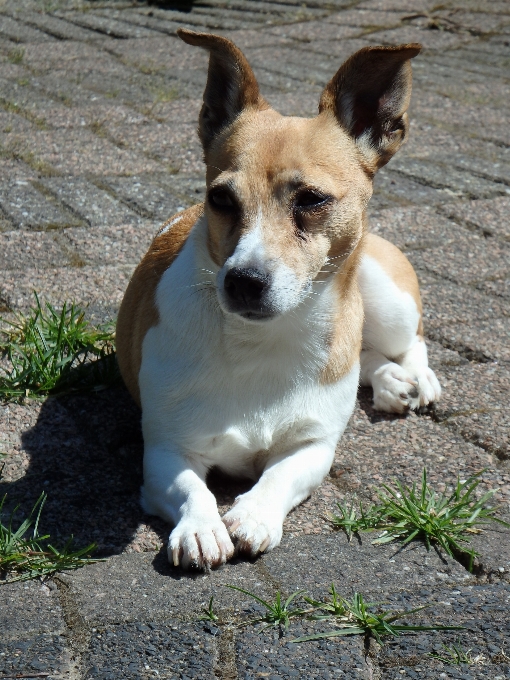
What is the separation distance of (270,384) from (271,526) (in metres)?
0.54

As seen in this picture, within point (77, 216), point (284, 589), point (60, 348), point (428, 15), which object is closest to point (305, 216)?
point (284, 589)

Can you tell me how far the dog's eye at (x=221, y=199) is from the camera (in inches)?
116

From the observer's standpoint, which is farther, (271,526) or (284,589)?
(271,526)

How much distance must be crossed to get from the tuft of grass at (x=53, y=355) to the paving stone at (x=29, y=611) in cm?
123

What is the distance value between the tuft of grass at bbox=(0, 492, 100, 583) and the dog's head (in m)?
0.90

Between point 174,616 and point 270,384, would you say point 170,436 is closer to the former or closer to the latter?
point 270,384

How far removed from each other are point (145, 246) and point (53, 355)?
4.25 ft

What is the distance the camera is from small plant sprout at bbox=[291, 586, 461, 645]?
2.40 metres

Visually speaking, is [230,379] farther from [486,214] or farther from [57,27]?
[57,27]

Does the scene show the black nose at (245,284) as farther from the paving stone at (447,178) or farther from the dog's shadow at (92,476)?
the paving stone at (447,178)

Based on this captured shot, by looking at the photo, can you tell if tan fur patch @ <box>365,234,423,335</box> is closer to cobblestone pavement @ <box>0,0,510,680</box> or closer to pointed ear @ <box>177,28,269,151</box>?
cobblestone pavement @ <box>0,0,510,680</box>

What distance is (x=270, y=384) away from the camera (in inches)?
124

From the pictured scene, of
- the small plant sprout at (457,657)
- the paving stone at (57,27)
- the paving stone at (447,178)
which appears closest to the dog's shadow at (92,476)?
the small plant sprout at (457,657)

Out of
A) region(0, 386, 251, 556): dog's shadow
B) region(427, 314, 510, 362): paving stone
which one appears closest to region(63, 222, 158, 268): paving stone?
region(0, 386, 251, 556): dog's shadow
